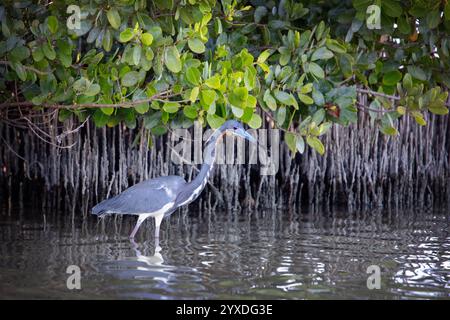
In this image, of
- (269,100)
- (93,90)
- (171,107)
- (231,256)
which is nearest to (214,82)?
(171,107)

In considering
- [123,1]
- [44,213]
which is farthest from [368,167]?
[123,1]

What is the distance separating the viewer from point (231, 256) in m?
5.01

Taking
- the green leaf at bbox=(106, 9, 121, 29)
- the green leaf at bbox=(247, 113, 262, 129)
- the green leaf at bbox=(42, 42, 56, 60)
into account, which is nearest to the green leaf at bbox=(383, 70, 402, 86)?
the green leaf at bbox=(247, 113, 262, 129)

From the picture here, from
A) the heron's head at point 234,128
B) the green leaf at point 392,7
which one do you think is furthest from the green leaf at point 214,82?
the green leaf at point 392,7

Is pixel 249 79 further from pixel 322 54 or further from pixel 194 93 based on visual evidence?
pixel 322 54

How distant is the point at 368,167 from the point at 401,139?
1.63 ft

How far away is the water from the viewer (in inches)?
156

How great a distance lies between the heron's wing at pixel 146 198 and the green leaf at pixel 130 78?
0.89 m

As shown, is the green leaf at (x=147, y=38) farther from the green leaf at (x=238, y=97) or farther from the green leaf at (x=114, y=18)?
the green leaf at (x=238, y=97)

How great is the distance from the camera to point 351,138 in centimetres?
768

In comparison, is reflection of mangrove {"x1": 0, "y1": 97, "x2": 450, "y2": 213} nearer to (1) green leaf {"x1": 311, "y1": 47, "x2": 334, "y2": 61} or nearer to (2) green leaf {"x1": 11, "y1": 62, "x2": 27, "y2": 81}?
(2) green leaf {"x1": 11, "y1": 62, "x2": 27, "y2": 81}
